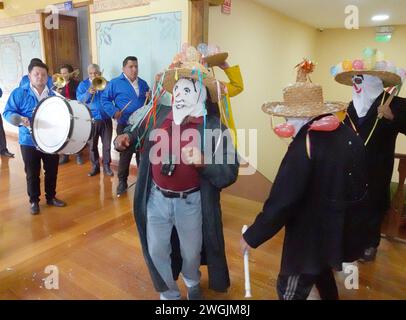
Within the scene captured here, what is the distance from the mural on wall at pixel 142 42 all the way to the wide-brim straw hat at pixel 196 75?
76.9 inches

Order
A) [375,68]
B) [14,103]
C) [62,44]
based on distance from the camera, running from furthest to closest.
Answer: [62,44] → [14,103] → [375,68]

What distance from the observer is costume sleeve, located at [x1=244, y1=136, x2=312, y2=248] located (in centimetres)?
123

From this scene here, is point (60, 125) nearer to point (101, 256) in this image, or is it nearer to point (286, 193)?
point (101, 256)

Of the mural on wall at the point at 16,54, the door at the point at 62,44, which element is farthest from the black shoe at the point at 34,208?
the mural on wall at the point at 16,54

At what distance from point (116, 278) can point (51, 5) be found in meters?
4.34

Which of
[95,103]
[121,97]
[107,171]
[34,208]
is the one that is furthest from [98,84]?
[34,208]

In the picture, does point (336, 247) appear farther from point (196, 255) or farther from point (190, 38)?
point (190, 38)

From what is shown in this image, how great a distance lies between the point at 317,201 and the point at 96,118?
127 inches

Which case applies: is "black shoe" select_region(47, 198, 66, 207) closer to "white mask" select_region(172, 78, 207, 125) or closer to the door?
"white mask" select_region(172, 78, 207, 125)

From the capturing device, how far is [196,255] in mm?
1645

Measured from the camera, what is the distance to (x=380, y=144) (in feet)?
6.56

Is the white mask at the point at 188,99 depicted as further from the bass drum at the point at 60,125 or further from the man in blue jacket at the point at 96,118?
the man in blue jacket at the point at 96,118

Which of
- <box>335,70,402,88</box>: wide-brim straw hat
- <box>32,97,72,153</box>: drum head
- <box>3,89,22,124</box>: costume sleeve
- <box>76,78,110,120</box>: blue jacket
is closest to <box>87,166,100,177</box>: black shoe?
<box>76,78,110,120</box>: blue jacket

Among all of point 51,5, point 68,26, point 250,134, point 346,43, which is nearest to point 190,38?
point 250,134
